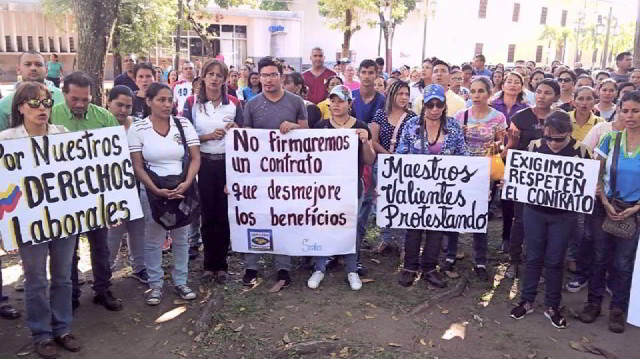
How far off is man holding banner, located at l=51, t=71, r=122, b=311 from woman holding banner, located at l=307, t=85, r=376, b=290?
6.54 feet

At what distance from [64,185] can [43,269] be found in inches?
26.1

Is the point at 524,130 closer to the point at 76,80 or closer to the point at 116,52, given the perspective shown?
the point at 76,80

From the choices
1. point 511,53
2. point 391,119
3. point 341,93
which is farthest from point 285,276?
point 511,53

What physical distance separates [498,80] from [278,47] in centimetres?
3175

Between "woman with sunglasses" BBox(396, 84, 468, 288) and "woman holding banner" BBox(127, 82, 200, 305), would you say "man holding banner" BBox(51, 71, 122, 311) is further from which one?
"woman with sunglasses" BBox(396, 84, 468, 288)

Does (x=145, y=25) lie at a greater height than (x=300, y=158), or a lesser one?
greater

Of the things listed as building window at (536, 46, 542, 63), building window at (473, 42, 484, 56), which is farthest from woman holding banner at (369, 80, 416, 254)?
building window at (536, 46, 542, 63)

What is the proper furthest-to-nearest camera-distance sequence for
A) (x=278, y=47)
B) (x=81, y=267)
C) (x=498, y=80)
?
(x=278, y=47) → (x=498, y=80) → (x=81, y=267)

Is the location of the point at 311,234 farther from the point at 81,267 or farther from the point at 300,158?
the point at 81,267

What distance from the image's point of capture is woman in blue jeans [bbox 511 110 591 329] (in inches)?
193

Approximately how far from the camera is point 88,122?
4848 mm

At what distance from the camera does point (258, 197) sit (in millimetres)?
5746

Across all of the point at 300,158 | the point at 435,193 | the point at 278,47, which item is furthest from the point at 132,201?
the point at 278,47

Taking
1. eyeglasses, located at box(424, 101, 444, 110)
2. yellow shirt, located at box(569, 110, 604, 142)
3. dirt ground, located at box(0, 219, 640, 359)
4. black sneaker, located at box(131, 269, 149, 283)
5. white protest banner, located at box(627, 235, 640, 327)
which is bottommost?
dirt ground, located at box(0, 219, 640, 359)
